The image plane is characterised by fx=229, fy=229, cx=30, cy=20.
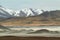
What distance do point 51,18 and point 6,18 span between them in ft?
1.78

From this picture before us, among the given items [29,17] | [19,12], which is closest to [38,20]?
[29,17]

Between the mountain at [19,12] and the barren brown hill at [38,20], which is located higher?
the mountain at [19,12]

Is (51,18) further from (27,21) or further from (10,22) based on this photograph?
(10,22)

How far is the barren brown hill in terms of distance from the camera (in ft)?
8.96

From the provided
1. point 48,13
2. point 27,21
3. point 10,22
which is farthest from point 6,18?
point 48,13

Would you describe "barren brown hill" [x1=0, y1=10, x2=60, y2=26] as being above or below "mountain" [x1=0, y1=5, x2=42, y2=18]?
below

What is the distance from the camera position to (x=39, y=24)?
273 cm

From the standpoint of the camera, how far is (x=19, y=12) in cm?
274

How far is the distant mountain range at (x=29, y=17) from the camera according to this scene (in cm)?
273

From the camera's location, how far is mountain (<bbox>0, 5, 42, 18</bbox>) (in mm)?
2729

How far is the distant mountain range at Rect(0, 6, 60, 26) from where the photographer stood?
2732 mm

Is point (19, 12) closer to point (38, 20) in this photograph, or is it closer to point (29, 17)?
point (29, 17)

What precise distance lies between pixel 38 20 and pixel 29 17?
0.11m

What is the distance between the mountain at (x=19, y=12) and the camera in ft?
8.95
